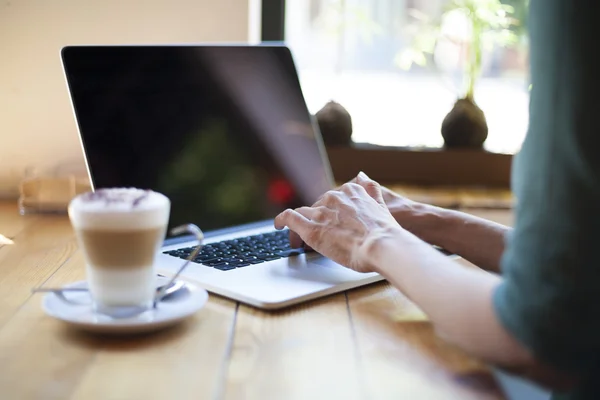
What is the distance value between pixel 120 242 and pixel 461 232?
527 millimetres

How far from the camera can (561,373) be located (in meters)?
0.72

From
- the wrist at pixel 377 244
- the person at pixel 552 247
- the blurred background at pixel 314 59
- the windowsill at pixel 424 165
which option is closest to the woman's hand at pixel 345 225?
the wrist at pixel 377 244

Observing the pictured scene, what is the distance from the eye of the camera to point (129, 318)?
82cm

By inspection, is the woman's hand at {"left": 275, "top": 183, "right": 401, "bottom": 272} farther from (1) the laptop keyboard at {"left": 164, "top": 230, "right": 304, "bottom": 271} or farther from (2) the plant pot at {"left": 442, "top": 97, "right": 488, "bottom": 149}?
(2) the plant pot at {"left": 442, "top": 97, "right": 488, "bottom": 149}

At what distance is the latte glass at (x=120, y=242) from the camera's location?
787mm

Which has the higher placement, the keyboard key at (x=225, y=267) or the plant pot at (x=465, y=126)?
the plant pot at (x=465, y=126)

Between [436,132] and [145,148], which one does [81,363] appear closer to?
[145,148]

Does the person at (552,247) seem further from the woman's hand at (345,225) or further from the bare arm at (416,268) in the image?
the woman's hand at (345,225)

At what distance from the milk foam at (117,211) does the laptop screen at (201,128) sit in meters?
0.30

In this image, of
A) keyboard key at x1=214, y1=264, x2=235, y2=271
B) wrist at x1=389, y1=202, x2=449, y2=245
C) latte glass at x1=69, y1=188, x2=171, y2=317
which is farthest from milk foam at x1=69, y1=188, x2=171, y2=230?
wrist at x1=389, y1=202, x2=449, y2=245

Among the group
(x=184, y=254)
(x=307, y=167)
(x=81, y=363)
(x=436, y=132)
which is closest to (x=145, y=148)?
(x=184, y=254)

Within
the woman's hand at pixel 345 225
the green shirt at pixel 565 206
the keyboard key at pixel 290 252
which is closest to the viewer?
the green shirt at pixel 565 206

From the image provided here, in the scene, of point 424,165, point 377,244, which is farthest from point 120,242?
point 424,165

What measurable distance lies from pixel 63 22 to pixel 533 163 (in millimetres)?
1109
